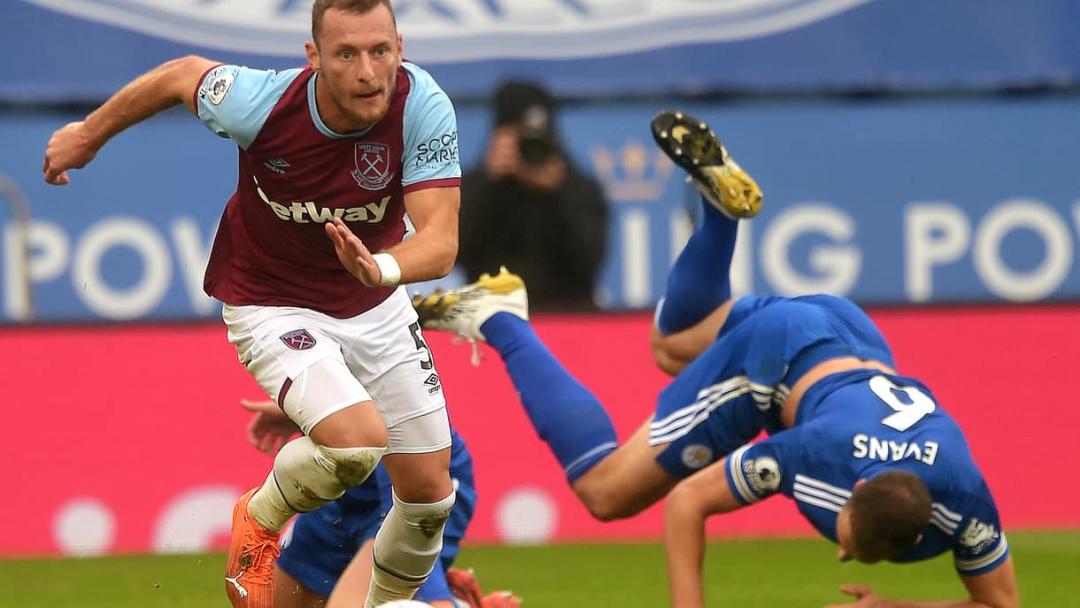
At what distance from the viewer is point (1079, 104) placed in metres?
12.6

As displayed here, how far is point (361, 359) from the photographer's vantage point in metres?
6.08

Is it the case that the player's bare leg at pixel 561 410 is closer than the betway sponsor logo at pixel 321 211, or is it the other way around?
the betway sponsor logo at pixel 321 211

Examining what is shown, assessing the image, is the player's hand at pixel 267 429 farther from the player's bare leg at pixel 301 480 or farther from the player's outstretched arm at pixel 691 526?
the player's outstretched arm at pixel 691 526

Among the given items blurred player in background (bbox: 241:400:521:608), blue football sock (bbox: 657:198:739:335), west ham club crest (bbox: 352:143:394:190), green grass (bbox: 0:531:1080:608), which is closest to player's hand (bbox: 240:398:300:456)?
blurred player in background (bbox: 241:400:521:608)

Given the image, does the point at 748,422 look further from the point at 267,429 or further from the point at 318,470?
the point at 318,470

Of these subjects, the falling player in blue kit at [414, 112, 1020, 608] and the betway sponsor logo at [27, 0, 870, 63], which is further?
the betway sponsor logo at [27, 0, 870, 63]

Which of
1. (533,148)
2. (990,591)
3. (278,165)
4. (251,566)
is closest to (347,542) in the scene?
(251,566)

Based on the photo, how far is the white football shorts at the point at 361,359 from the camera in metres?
5.81

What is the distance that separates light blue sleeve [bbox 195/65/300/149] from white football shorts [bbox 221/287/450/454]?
58 centimetres

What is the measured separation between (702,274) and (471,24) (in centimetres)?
510

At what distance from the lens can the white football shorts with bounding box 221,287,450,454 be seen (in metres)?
5.81

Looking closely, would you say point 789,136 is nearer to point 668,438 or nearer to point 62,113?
point 62,113

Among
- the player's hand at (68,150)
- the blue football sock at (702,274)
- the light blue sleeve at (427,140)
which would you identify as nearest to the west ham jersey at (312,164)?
the light blue sleeve at (427,140)

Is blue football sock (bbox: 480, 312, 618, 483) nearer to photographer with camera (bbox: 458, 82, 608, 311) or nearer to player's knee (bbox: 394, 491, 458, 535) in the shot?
player's knee (bbox: 394, 491, 458, 535)
